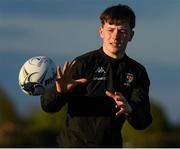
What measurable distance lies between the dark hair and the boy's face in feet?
0.18

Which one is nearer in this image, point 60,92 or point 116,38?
point 60,92

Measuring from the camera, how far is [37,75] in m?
7.10

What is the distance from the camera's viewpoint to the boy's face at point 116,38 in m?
6.55

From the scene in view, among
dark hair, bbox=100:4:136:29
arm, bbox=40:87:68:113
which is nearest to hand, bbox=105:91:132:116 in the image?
arm, bbox=40:87:68:113

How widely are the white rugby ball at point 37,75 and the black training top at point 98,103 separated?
0.54 metres

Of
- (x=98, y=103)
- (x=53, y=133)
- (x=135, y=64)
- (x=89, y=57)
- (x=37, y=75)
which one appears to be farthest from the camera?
(x=53, y=133)

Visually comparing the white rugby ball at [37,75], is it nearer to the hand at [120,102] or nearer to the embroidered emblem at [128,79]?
the embroidered emblem at [128,79]

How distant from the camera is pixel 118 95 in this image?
618 centimetres

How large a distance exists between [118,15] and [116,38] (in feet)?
1.13

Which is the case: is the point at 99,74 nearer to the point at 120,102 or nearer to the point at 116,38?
the point at 116,38

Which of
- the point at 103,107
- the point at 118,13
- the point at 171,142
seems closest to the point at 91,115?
the point at 103,107

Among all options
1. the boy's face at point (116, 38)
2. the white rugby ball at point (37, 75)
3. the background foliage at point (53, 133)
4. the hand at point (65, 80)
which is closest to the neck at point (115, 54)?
→ the boy's face at point (116, 38)


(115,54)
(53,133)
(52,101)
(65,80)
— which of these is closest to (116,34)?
(115,54)

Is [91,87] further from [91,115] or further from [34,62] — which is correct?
[34,62]
